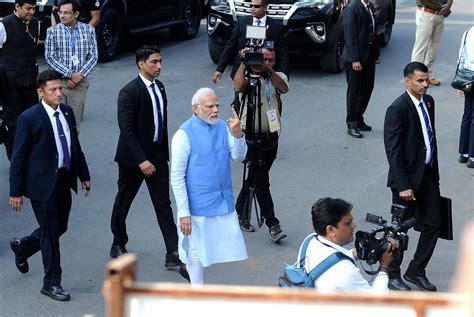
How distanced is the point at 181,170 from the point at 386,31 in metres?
10.9

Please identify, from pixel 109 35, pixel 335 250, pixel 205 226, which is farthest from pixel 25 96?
pixel 335 250

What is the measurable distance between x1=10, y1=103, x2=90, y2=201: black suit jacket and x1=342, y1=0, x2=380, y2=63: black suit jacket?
17.3ft

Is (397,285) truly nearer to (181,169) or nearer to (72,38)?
(181,169)

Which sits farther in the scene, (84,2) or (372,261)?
(84,2)

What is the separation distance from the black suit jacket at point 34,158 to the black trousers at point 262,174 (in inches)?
78.2

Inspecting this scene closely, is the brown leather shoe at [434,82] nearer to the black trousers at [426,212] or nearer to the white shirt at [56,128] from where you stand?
the black trousers at [426,212]

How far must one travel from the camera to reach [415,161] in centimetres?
750

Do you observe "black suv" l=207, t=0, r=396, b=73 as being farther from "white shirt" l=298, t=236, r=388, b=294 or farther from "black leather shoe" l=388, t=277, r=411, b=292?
"white shirt" l=298, t=236, r=388, b=294

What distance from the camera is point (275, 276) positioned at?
7875mm

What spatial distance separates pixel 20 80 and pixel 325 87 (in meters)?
5.65

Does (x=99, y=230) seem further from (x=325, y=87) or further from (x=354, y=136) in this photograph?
(x=325, y=87)

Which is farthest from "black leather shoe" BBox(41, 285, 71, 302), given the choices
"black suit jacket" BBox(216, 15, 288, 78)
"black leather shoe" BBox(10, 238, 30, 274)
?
"black suit jacket" BBox(216, 15, 288, 78)

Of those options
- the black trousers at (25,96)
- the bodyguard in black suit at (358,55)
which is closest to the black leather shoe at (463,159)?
the bodyguard in black suit at (358,55)

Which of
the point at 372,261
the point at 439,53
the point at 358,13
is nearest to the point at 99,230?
the point at 372,261
